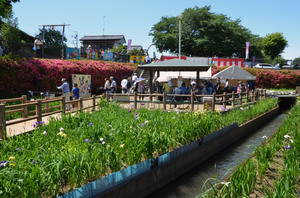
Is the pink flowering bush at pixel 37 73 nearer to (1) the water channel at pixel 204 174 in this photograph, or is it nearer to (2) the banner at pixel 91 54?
(2) the banner at pixel 91 54

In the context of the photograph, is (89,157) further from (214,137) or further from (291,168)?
(214,137)

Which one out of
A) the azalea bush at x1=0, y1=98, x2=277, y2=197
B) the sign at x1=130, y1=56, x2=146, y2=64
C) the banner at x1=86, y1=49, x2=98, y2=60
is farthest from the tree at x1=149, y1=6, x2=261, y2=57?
the azalea bush at x1=0, y1=98, x2=277, y2=197

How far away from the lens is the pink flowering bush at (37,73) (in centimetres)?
1546

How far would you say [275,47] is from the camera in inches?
2389

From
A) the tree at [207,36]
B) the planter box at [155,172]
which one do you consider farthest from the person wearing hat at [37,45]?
the tree at [207,36]

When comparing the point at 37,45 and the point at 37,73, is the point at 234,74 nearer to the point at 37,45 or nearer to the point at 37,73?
the point at 37,73

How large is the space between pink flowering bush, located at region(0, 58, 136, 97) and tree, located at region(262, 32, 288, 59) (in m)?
49.7

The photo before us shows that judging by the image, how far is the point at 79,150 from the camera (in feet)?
17.2

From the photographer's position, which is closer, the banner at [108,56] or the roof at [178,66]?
the roof at [178,66]

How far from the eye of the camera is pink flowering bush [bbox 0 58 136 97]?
50.7 feet

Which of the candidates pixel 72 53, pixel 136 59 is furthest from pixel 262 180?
pixel 136 59

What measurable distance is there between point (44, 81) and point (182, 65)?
379 inches

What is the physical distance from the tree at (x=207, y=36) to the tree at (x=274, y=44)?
1150cm

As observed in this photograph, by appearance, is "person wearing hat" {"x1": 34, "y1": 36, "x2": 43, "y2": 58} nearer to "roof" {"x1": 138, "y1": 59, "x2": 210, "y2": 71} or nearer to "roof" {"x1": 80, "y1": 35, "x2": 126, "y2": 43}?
"roof" {"x1": 138, "y1": 59, "x2": 210, "y2": 71}
